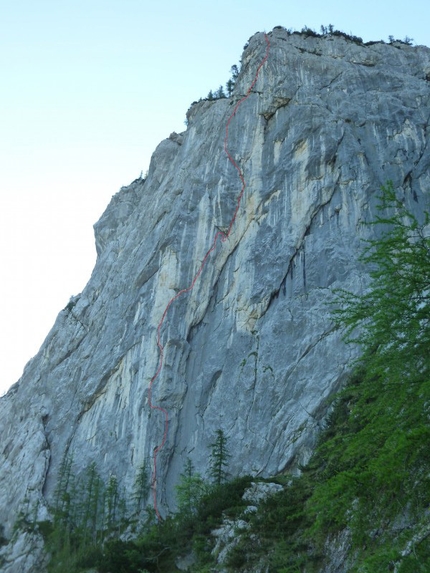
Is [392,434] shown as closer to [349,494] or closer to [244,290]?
[349,494]

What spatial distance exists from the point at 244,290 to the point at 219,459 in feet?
41.3

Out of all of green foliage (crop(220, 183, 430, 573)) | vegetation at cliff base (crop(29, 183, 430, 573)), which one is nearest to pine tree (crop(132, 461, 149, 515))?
vegetation at cliff base (crop(29, 183, 430, 573))

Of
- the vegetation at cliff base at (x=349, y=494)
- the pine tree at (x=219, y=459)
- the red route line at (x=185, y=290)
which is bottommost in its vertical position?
the vegetation at cliff base at (x=349, y=494)

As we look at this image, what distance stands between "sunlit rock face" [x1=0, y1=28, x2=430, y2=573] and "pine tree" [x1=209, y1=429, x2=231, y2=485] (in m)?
0.85

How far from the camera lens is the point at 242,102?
171ft

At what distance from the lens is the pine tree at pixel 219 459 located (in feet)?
106

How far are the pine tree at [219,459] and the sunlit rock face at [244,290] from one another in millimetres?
850

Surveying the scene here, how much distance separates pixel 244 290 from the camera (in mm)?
41375

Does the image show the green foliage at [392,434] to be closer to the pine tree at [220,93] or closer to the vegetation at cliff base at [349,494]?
the vegetation at cliff base at [349,494]

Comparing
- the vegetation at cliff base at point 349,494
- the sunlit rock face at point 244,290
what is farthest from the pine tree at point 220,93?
the vegetation at cliff base at point 349,494

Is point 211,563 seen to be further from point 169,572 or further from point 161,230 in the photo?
point 161,230

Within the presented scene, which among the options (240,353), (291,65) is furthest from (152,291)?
(291,65)

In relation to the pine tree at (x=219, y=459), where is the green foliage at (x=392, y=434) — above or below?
below

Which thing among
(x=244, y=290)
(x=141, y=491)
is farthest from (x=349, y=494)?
(x=244, y=290)
